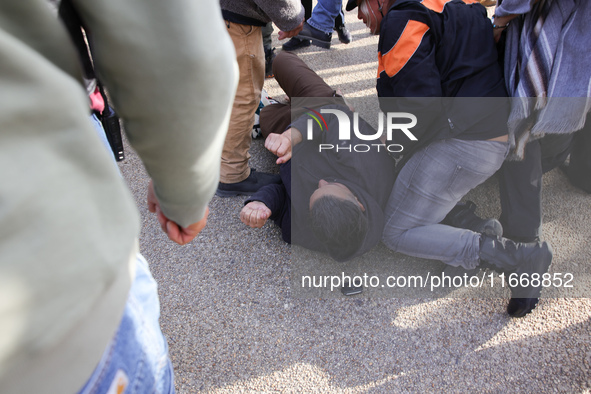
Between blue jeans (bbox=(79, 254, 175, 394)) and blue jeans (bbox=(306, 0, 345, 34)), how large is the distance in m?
2.84

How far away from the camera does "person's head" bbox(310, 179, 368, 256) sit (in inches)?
71.4

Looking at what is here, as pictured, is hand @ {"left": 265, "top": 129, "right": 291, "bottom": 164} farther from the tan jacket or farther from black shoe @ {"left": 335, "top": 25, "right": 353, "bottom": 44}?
black shoe @ {"left": 335, "top": 25, "right": 353, "bottom": 44}

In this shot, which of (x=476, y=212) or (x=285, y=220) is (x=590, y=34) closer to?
(x=476, y=212)

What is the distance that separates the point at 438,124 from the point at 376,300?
2.80 ft

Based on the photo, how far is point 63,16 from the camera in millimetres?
492

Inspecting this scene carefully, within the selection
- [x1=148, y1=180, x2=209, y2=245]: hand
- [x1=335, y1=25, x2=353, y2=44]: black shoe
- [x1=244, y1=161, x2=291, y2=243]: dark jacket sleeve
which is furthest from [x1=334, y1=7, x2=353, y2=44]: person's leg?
[x1=148, y1=180, x2=209, y2=245]: hand

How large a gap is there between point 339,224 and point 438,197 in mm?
496

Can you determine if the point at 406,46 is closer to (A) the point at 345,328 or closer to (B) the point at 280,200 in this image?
(B) the point at 280,200

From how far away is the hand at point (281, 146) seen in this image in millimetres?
2012

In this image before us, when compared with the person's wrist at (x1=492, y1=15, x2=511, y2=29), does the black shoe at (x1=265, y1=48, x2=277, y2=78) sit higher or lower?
lower

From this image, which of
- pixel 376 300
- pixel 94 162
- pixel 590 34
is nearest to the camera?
pixel 94 162

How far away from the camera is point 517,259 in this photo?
1.80 m

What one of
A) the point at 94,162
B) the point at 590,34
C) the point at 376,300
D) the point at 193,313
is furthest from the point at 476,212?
the point at 94,162

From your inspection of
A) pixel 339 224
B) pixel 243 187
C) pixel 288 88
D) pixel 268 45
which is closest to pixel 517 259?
pixel 339 224
